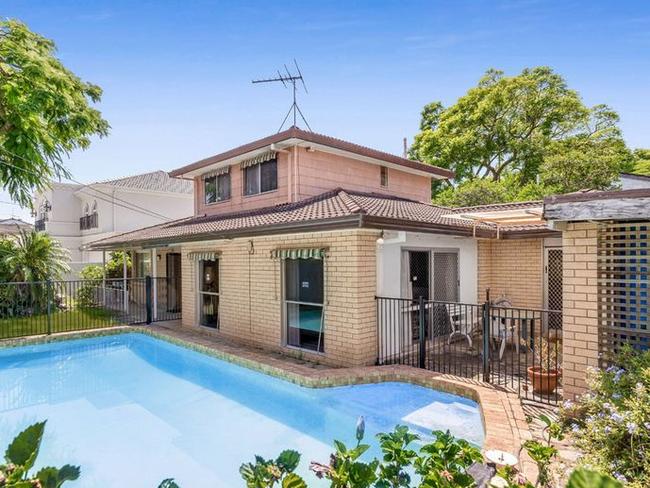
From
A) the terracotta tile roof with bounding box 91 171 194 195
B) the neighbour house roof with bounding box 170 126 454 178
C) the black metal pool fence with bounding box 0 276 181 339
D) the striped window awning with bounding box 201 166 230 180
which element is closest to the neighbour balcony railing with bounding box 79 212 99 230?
the terracotta tile roof with bounding box 91 171 194 195

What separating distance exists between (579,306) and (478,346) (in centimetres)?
487

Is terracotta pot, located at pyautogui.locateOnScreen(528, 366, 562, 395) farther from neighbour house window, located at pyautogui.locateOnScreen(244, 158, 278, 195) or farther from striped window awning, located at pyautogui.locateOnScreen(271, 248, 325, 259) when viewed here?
neighbour house window, located at pyautogui.locateOnScreen(244, 158, 278, 195)

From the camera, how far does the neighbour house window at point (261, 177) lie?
14.1m

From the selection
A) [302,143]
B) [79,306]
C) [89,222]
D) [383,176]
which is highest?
[302,143]

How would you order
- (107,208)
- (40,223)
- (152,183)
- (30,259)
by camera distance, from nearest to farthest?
(30,259)
(107,208)
(152,183)
(40,223)

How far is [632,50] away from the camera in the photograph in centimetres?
1484

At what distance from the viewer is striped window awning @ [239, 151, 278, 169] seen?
13953mm

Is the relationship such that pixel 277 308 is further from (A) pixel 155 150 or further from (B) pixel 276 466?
(A) pixel 155 150

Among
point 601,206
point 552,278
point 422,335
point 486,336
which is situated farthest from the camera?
point 552,278

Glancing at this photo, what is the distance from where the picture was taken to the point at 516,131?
34.3 meters

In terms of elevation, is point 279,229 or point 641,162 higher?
point 641,162

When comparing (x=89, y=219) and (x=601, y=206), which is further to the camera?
(x=89, y=219)

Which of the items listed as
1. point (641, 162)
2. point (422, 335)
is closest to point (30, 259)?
point (422, 335)

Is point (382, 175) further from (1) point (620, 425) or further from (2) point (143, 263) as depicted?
(2) point (143, 263)
